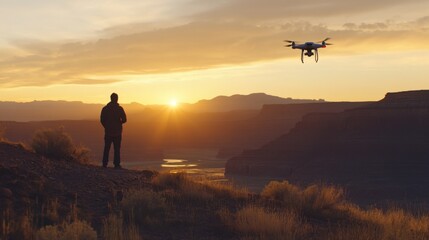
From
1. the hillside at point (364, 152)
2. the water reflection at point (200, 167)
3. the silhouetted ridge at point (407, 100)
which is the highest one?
the silhouetted ridge at point (407, 100)

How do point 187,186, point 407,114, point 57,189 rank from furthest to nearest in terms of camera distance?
point 407,114, point 187,186, point 57,189

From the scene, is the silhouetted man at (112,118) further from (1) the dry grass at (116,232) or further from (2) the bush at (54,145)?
(1) the dry grass at (116,232)

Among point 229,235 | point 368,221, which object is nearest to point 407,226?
point 368,221

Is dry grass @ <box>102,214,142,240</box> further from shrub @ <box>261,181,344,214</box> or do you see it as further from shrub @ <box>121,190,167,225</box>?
shrub @ <box>261,181,344,214</box>

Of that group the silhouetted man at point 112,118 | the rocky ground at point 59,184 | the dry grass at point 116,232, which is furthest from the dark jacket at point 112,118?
the dry grass at point 116,232

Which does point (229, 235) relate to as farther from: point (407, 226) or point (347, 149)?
point (347, 149)

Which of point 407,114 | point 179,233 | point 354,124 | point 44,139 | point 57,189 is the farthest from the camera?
point 354,124

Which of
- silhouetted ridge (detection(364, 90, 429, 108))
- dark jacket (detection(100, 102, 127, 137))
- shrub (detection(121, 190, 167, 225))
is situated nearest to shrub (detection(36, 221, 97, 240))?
shrub (detection(121, 190, 167, 225))
